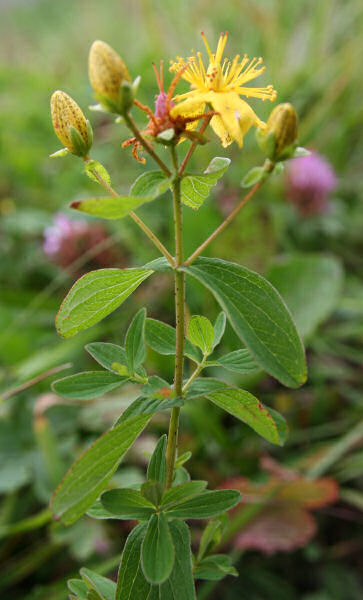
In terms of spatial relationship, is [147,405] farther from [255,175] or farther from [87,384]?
[255,175]

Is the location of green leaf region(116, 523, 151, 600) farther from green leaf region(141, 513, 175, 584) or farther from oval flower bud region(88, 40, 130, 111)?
oval flower bud region(88, 40, 130, 111)

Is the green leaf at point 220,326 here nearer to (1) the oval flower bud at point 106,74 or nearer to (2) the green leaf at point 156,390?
(2) the green leaf at point 156,390

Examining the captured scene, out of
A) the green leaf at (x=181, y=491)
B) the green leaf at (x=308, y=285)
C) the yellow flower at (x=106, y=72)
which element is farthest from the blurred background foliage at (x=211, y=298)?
the yellow flower at (x=106, y=72)

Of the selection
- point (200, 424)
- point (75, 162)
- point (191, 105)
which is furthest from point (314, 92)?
point (191, 105)

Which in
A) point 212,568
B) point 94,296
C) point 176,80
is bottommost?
point 212,568

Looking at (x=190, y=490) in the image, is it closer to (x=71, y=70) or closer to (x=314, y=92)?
(x=314, y=92)

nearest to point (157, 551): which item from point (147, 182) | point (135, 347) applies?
point (135, 347)
